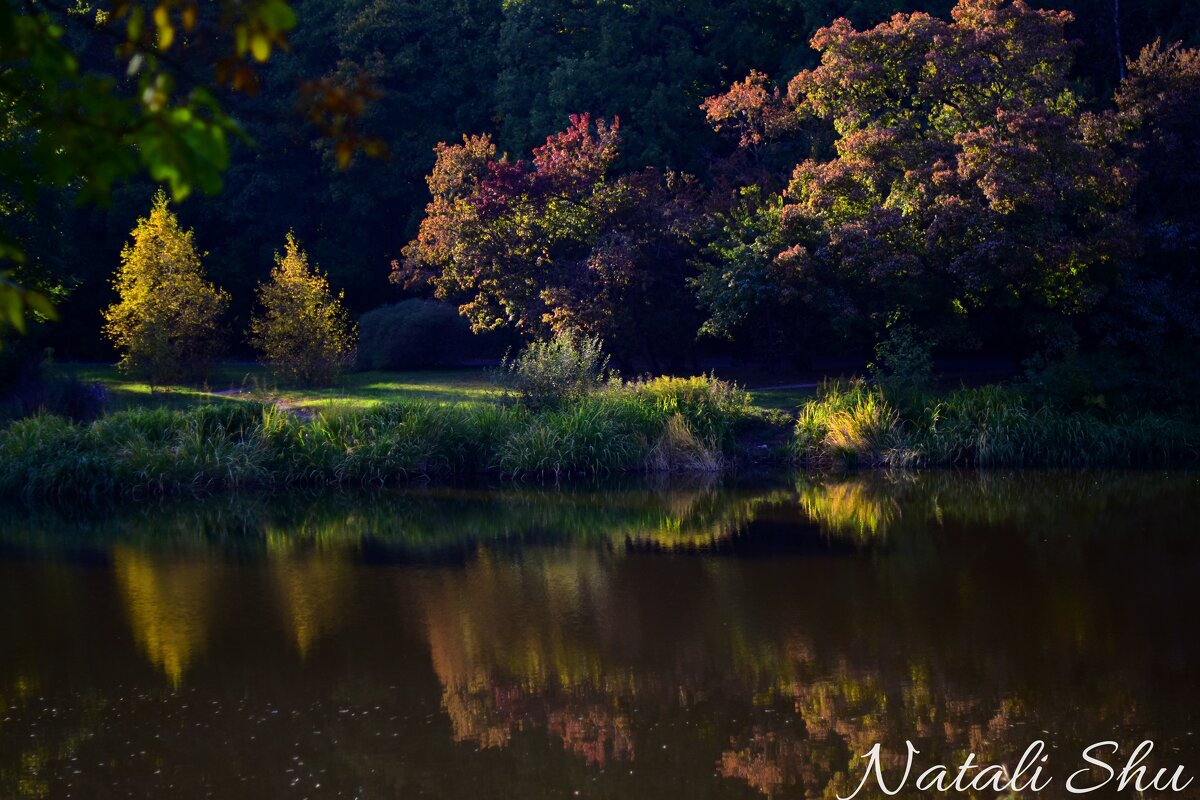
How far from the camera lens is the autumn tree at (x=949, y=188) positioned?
19469 millimetres

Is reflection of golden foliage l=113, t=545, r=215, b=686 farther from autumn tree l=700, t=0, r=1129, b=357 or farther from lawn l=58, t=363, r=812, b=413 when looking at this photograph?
autumn tree l=700, t=0, r=1129, b=357

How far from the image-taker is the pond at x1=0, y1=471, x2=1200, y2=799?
25.3 ft

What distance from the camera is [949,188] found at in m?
20.2

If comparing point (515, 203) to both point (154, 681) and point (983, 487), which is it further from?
point (154, 681)

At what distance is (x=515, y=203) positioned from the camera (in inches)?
968

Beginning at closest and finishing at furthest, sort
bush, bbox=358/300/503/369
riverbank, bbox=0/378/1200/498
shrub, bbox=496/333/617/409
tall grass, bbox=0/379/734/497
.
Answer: tall grass, bbox=0/379/734/497 < riverbank, bbox=0/378/1200/498 < shrub, bbox=496/333/617/409 < bush, bbox=358/300/503/369

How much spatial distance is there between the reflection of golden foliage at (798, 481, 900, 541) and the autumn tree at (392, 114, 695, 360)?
736 centimetres

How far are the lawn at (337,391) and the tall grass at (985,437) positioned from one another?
208 centimetres

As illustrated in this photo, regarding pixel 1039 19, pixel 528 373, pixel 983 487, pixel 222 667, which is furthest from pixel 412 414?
pixel 1039 19

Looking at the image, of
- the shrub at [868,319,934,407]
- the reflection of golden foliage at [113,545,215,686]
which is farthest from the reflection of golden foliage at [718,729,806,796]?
the shrub at [868,319,934,407]

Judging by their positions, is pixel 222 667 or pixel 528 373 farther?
pixel 528 373

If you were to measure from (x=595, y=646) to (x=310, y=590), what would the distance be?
3624 millimetres

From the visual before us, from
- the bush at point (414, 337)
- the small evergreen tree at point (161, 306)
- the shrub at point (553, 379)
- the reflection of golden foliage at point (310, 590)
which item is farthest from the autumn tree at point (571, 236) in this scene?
A: the reflection of golden foliage at point (310, 590)

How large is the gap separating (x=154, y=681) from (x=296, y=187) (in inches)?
1067
